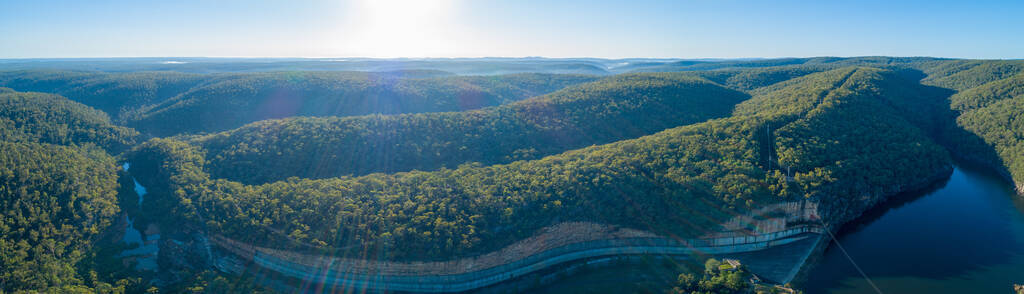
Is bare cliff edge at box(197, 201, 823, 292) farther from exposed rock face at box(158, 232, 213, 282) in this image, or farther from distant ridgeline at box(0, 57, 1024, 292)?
exposed rock face at box(158, 232, 213, 282)

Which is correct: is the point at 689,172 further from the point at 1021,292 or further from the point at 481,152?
the point at 481,152

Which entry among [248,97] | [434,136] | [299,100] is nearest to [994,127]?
[434,136]

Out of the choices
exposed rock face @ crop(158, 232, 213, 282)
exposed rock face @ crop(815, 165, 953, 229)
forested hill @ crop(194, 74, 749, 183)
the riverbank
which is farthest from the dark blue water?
exposed rock face @ crop(158, 232, 213, 282)

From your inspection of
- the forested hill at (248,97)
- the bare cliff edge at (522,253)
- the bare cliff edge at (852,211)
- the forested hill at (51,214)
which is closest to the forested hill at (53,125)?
the forested hill at (51,214)

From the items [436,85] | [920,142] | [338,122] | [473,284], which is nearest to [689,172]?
[473,284]

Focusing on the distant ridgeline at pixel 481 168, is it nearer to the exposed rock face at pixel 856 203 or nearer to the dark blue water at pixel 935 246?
the exposed rock face at pixel 856 203

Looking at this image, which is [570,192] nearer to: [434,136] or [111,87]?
[434,136]

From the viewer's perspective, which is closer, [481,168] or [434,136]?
[481,168]
